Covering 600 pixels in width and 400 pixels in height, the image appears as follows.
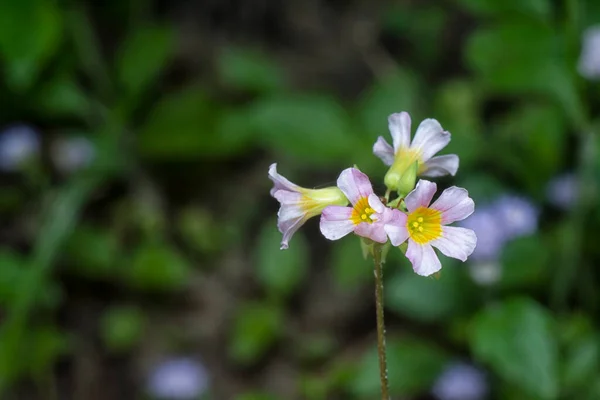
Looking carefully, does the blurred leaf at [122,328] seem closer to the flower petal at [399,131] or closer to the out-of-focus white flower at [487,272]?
the out-of-focus white flower at [487,272]

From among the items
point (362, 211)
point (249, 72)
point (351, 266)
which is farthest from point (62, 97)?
point (362, 211)

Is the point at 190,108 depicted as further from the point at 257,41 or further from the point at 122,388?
the point at 122,388

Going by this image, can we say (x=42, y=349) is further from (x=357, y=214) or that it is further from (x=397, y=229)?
(x=397, y=229)

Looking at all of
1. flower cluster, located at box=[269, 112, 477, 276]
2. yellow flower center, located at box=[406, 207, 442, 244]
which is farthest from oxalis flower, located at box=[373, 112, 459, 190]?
yellow flower center, located at box=[406, 207, 442, 244]

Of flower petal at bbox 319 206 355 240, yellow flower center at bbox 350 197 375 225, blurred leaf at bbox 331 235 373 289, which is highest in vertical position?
blurred leaf at bbox 331 235 373 289

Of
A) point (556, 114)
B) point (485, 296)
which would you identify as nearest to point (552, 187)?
point (556, 114)

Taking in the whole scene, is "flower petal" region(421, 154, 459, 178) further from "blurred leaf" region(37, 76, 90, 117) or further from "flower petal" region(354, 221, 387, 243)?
"blurred leaf" region(37, 76, 90, 117)

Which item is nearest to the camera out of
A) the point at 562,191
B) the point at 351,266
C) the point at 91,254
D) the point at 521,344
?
the point at 521,344
